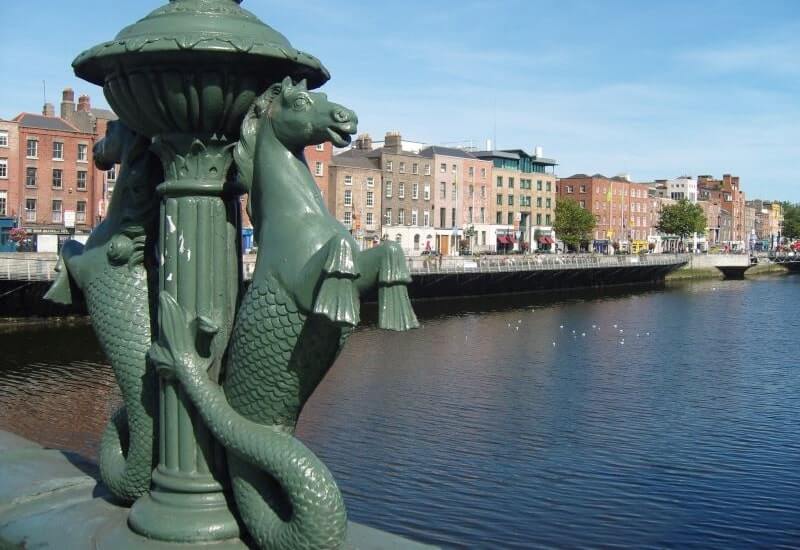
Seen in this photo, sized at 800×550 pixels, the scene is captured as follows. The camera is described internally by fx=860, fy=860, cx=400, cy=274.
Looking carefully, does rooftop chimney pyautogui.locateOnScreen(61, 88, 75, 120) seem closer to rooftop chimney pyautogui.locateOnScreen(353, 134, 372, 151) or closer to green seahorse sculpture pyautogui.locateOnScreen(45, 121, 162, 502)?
rooftop chimney pyautogui.locateOnScreen(353, 134, 372, 151)

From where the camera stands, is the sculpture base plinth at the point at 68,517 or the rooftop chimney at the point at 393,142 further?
the rooftop chimney at the point at 393,142

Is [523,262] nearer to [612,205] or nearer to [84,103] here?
[84,103]

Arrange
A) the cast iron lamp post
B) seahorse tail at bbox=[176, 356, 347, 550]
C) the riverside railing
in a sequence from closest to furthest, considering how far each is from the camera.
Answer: seahorse tail at bbox=[176, 356, 347, 550]
the cast iron lamp post
the riverside railing

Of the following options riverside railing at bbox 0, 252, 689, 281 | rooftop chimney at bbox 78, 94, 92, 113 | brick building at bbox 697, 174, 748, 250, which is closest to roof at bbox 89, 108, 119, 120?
rooftop chimney at bbox 78, 94, 92, 113

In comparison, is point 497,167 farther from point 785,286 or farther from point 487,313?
point 487,313

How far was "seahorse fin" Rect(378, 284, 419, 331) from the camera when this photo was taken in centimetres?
373

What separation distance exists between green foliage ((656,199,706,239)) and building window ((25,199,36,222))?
232 feet

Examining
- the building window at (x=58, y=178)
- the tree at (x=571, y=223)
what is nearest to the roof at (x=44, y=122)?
the building window at (x=58, y=178)

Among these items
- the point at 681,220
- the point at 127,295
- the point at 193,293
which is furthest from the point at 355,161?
the point at 193,293

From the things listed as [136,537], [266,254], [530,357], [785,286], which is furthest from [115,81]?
[785,286]

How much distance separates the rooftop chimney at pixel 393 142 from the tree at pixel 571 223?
2326cm

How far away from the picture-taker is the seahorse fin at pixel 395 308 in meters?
3.73

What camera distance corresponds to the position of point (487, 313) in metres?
42.2

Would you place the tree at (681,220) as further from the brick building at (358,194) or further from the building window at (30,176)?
the building window at (30,176)
